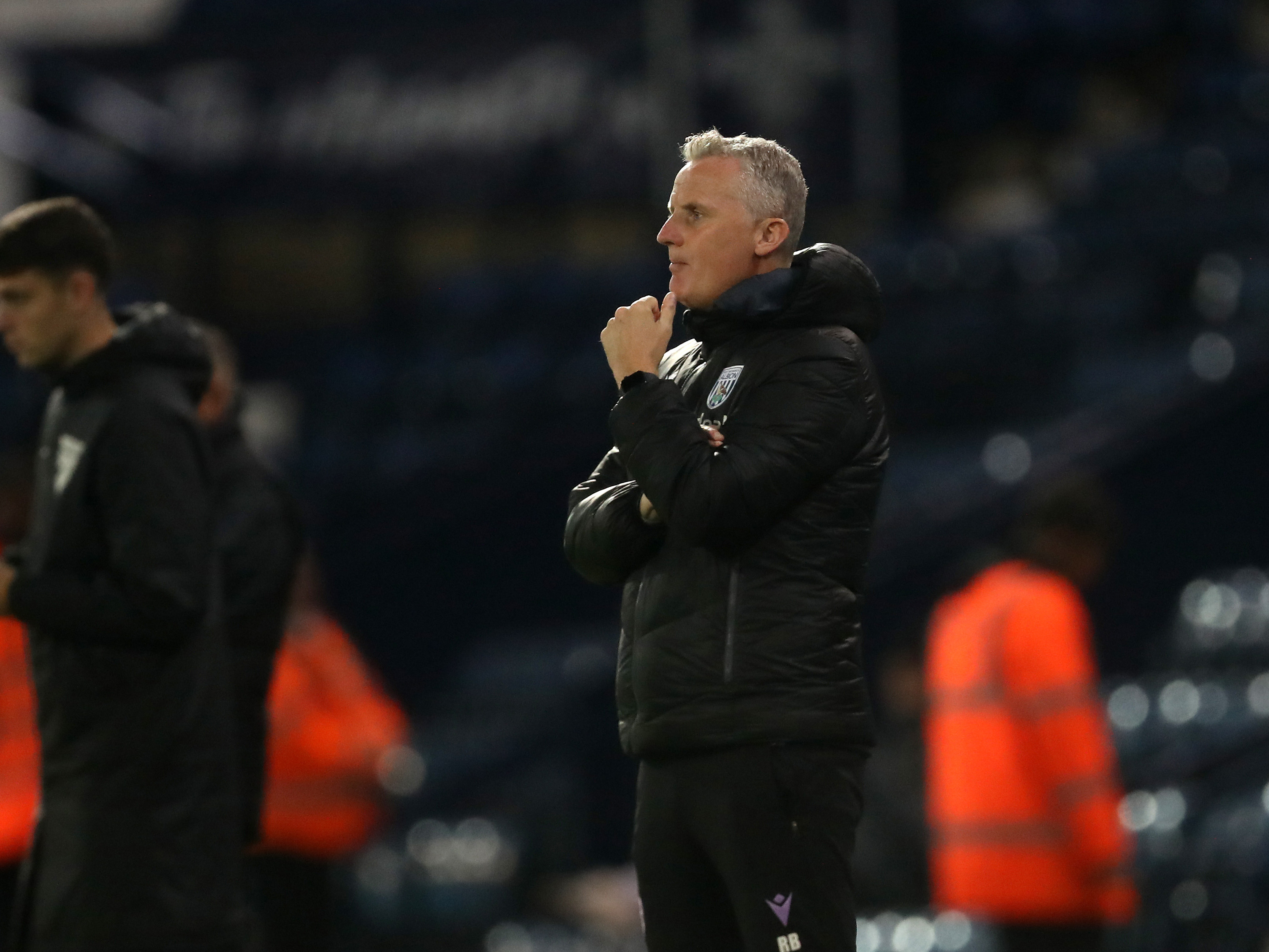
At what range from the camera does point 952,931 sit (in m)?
6.91

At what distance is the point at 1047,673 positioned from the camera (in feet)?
18.1

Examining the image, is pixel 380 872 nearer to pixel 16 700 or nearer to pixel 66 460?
pixel 16 700

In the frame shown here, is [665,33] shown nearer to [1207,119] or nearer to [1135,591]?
[1207,119]

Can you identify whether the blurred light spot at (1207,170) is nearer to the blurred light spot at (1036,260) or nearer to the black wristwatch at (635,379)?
the blurred light spot at (1036,260)

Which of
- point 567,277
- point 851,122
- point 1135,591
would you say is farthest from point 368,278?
point 1135,591

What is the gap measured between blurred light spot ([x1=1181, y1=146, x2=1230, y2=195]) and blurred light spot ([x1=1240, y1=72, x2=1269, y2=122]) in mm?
478

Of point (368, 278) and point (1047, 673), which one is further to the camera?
point (368, 278)

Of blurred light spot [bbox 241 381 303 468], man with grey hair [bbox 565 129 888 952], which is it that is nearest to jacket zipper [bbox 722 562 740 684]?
man with grey hair [bbox 565 129 888 952]

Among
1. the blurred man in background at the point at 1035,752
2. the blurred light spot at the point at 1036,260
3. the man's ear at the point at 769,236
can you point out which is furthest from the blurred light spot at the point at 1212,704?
the man's ear at the point at 769,236

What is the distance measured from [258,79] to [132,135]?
978 millimetres

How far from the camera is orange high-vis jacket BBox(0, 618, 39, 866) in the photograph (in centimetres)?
521

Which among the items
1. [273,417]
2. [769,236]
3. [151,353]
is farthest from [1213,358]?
[273,417]

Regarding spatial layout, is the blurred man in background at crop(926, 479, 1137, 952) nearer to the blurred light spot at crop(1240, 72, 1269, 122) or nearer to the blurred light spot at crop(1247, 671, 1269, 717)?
the blurred light spot at crop(1247, 671, 1269, 717)

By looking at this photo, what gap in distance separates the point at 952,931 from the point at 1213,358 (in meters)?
3.03
